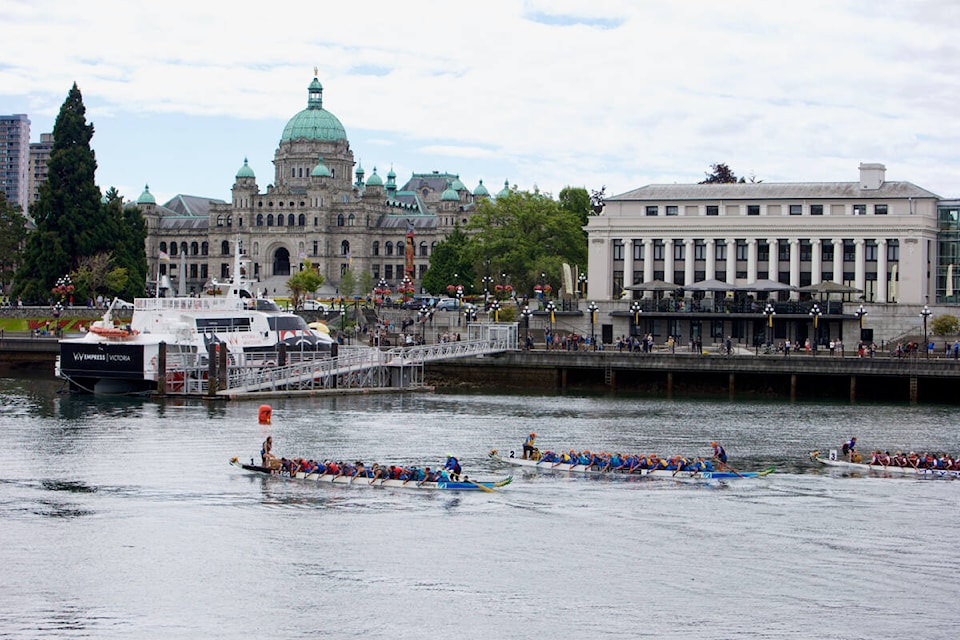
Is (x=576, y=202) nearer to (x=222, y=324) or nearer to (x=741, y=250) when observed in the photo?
(x=741, y=250)

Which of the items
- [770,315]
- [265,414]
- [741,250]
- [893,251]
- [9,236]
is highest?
[9,236]

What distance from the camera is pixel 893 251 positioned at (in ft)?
361

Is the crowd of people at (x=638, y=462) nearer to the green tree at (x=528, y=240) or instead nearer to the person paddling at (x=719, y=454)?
the person paddling at (x=719, y=454)

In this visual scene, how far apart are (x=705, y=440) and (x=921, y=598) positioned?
27.6 metres

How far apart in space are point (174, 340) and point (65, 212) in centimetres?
5352

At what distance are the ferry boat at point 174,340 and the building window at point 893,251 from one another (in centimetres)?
4743

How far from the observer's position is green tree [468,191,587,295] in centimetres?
13925

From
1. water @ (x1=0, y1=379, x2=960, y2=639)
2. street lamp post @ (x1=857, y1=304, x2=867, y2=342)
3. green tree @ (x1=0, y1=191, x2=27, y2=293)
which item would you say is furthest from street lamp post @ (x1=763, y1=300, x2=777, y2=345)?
green tree @ (x1=0, y1=191, x2=27, y2=293)

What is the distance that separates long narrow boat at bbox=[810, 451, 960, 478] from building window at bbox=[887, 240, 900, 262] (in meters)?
53.6

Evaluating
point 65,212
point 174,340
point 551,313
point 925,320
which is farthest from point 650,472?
point 65,212

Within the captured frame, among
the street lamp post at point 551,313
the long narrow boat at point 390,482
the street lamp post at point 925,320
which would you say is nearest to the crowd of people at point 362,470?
the long narrow boat at point 390,482

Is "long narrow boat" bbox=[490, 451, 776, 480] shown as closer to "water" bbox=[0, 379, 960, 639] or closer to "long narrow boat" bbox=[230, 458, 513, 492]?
"water" bbox=[0, 379, 960, 639]

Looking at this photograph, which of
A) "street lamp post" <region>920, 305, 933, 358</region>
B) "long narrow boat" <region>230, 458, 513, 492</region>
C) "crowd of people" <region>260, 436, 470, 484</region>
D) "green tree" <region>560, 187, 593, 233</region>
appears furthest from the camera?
"green tree" <region>560, 187, 593, 233</region>

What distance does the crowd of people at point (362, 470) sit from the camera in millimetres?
54156
